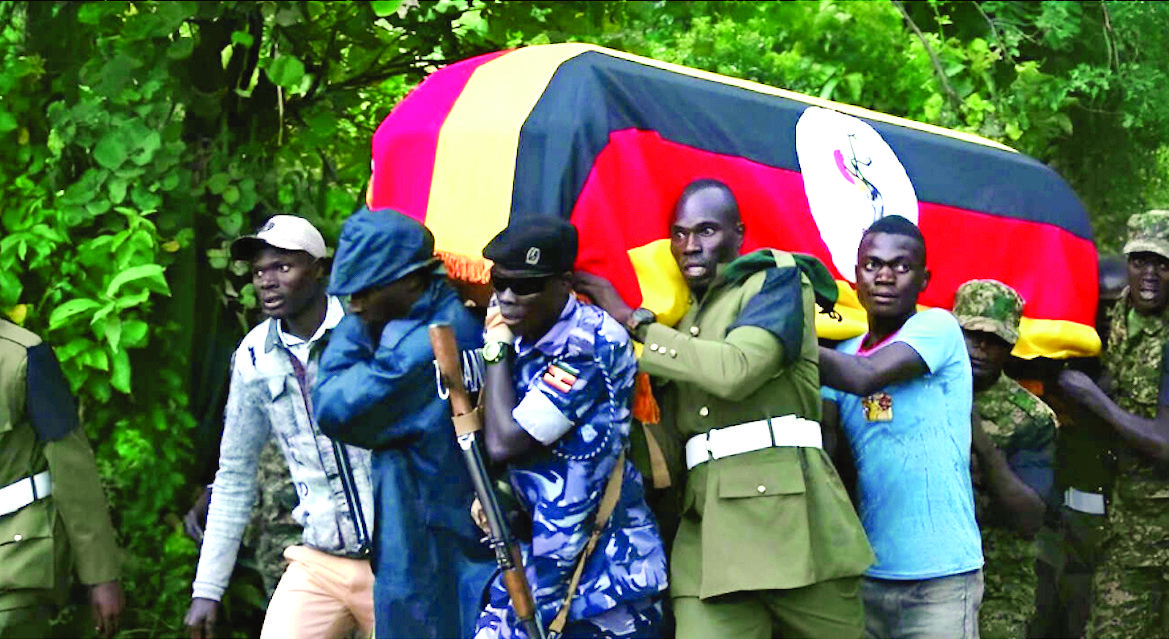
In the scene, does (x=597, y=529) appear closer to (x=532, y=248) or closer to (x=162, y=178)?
(x=532, y=248)

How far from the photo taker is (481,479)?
4.07 m

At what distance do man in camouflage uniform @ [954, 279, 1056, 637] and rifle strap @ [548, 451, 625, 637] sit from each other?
4.47ft

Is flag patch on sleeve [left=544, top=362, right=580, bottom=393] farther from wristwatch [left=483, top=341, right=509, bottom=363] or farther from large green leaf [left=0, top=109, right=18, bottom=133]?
large green leaf [left=0, top=109, right=18, bottom=133]

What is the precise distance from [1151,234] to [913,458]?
5.09 feet

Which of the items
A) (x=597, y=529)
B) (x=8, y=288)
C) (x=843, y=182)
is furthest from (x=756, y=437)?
(x=8, y=288)

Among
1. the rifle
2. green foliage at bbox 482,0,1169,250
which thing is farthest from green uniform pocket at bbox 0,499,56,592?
green foliage at bbox 482,0,1169,250

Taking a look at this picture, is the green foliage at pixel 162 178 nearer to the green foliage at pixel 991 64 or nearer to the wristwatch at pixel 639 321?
the green foliage at pixel 991 64

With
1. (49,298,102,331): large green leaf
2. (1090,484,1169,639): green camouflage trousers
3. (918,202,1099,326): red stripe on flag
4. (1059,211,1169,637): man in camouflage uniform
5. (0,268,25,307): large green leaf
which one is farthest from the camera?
(0,268,25,307): large green leaf

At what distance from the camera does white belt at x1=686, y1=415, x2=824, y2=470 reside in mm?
4242

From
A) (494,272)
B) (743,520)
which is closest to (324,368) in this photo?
(494,272)

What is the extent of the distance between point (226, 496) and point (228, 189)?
6.26 ft

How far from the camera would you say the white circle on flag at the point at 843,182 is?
5.05 m

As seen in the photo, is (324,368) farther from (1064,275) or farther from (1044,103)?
(1044,103)

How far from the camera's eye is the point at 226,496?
491 cm
